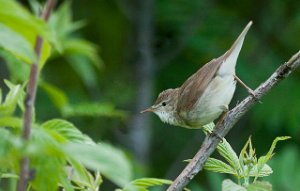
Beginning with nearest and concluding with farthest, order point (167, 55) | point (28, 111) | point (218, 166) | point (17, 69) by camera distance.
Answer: point (28, 111) < point (218, 166) < point (17, 69) < point (167, 55)

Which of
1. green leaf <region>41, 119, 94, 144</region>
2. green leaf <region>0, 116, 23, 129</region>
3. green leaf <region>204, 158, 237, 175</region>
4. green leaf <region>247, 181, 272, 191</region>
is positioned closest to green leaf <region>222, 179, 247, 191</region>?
green leaf <region>247, 181, 272, 191</region>

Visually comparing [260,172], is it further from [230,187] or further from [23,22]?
[23,22]

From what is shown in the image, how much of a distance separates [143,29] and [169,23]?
0.43 meters

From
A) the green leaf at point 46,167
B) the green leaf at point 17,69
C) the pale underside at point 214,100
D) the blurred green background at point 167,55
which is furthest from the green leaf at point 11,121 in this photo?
the blurred green background at point 167,55

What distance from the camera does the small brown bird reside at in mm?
3697

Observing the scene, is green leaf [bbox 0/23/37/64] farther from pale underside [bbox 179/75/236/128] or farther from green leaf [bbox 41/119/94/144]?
pale underside [bbox 179/75/236/128]

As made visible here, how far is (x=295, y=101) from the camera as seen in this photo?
647 centimetres

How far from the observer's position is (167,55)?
7770mm

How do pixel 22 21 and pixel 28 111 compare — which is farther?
pixel 28 111

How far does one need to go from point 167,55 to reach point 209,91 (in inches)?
155

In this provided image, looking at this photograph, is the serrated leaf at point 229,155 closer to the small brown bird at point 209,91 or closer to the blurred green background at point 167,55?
the small brown bird at point 209,91

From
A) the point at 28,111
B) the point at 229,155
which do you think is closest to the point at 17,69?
the point at 229,155

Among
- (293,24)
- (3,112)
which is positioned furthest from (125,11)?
(3,112)

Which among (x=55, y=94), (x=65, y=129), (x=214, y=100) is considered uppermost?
(x=214, y=100)
